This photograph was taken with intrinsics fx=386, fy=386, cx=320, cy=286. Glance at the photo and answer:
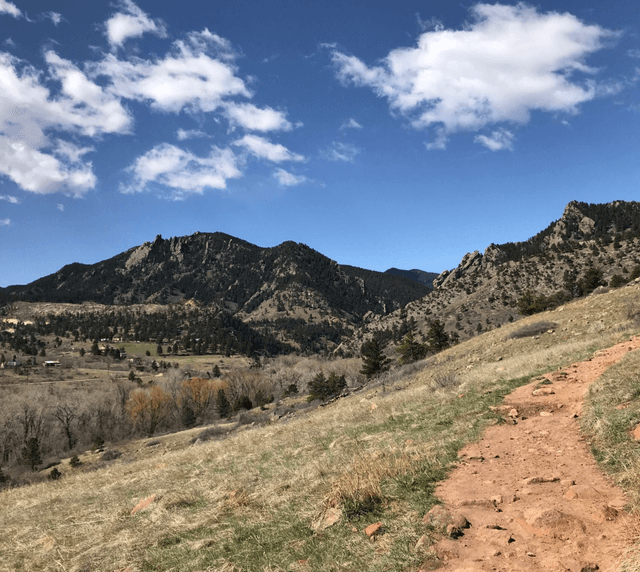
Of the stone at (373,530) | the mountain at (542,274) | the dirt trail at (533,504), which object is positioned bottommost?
the stone at (373,530)

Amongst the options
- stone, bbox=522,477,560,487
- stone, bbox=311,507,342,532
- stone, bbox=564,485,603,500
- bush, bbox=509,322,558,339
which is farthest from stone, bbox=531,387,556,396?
bush, bbox=509,322,558,339

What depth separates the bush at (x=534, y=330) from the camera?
93.8ft

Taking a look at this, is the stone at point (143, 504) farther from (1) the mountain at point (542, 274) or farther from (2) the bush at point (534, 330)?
(1) the mountain at point (542, 274)

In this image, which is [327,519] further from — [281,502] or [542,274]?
[542,274]

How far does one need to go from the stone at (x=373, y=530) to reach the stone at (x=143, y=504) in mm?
6657

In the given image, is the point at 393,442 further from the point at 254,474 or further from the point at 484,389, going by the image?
the point at 484,389

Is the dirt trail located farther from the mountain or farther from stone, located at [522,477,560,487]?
the mountain

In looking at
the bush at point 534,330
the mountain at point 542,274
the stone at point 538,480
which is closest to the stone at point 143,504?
the stone at point 538,480

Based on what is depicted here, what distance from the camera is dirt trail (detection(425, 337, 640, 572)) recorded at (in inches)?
184

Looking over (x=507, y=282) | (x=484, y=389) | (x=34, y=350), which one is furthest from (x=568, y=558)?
(x=34, y=350)

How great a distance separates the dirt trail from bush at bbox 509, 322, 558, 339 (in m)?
21.6

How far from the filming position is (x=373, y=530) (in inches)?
228

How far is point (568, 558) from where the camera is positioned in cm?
457

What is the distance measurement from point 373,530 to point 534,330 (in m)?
28.2
